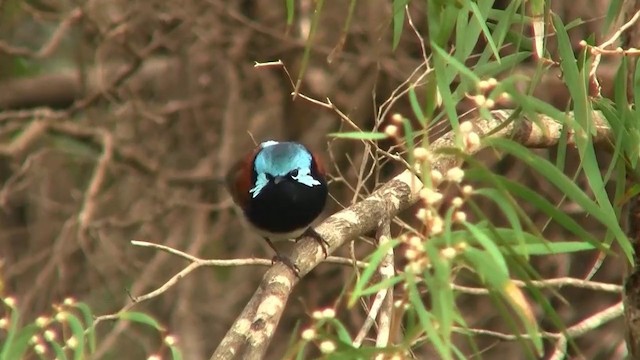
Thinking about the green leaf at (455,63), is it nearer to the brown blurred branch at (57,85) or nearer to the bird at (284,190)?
the bird at (284,190)

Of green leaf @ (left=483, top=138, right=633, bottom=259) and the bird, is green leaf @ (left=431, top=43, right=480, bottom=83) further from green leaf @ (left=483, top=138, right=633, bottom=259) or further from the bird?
the bird

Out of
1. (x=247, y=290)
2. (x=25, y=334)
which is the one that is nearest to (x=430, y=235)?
(x=25, y=334)

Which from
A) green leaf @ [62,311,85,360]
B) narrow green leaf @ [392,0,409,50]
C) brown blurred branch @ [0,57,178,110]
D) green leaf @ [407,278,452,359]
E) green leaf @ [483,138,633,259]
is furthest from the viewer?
brown blurred branch @ [0,57,178,110]

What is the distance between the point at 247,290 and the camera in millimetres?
5656

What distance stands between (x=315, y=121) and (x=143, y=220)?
3.15 ft

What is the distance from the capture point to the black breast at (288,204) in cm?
383

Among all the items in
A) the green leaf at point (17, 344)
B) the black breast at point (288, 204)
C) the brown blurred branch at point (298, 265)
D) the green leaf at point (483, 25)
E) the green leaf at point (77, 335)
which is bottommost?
the black breast at point (288, 204)

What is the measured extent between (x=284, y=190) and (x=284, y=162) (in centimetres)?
12

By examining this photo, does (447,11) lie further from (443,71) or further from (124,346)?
(124,346)

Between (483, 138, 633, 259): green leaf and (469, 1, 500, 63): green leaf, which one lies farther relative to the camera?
(469, 1, 500, 63): green leaf

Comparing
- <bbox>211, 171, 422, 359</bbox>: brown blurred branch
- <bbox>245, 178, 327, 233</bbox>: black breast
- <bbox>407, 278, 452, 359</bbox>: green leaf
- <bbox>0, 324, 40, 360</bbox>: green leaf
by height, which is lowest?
<bbox>245, 178, 327, 233</bbox>: black breast

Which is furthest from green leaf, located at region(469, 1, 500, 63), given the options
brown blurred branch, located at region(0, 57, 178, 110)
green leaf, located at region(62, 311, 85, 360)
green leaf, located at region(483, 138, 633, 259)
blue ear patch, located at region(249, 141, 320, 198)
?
brown blurred branch, located at region(0, 57, 178, 110)

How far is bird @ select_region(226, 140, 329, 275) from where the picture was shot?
3760mm

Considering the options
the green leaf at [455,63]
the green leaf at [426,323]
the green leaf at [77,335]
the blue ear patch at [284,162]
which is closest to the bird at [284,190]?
the blue ear patch at [284,162]
